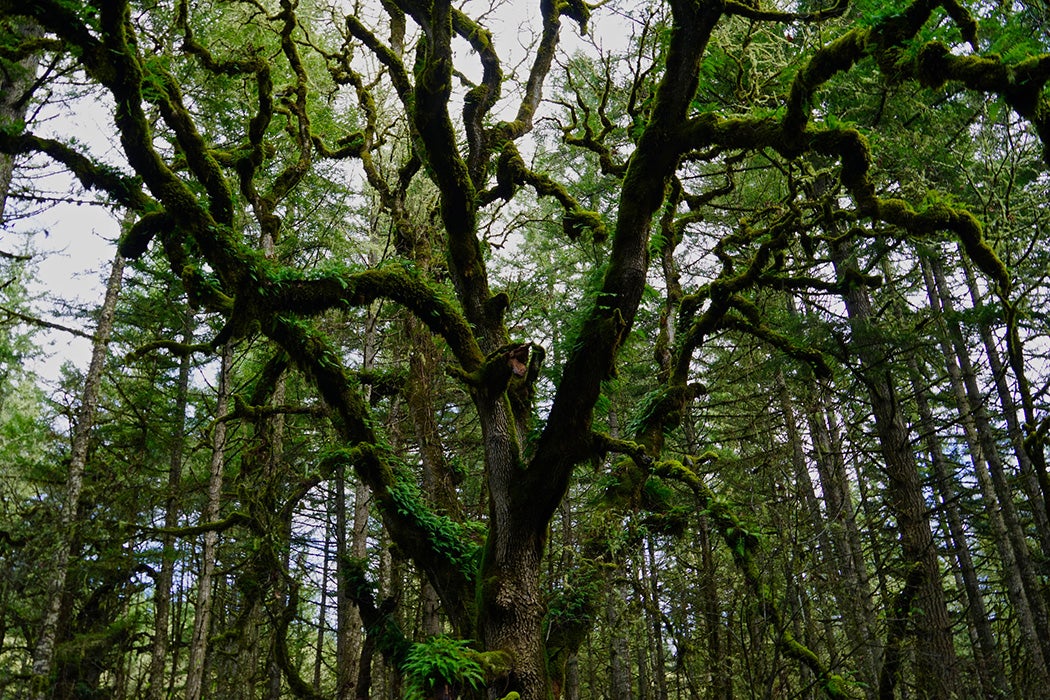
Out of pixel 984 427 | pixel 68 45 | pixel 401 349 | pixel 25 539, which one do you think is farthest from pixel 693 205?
pixel 25 539

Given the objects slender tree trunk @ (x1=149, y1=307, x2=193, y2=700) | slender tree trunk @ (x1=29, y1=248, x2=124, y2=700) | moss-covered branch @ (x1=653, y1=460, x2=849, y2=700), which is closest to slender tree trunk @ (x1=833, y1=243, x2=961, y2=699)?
moss-covered branch @ (x1=653, y1=460, x2=849, y2=700)

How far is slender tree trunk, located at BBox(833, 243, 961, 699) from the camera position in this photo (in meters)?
6.65

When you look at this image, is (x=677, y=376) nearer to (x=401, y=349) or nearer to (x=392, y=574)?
(x=401, y=349)

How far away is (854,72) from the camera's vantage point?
7.30 m

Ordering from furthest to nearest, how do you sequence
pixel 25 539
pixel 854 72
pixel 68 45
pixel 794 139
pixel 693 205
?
pixel 25 539 < pixel 693 205 < pixel 854 72 < pixel 68 45 < pixel 794 139

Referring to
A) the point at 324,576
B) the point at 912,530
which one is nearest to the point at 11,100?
the point at 324,576

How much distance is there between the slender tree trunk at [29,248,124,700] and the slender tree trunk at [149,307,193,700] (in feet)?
3.80

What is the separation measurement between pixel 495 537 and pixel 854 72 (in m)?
6.40

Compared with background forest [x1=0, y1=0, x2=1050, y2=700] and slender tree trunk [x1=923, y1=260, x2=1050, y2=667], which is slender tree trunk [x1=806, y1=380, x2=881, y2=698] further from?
slender tree trunk [x1=923, y1=260, x2=1050, y2=667]

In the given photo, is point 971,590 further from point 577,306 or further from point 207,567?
point 207,567

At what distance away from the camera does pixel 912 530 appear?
7.02 meters

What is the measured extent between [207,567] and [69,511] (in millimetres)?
3164

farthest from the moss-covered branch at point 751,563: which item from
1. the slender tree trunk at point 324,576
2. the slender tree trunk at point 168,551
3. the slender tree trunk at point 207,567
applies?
the slender tree trunk at point 168,551

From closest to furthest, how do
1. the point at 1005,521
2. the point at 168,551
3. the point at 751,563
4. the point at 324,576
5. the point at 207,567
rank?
the point at 751,563 < the point at 207,567 < the point at 168,551 < the point at 1005,521 < the point at 324,576
